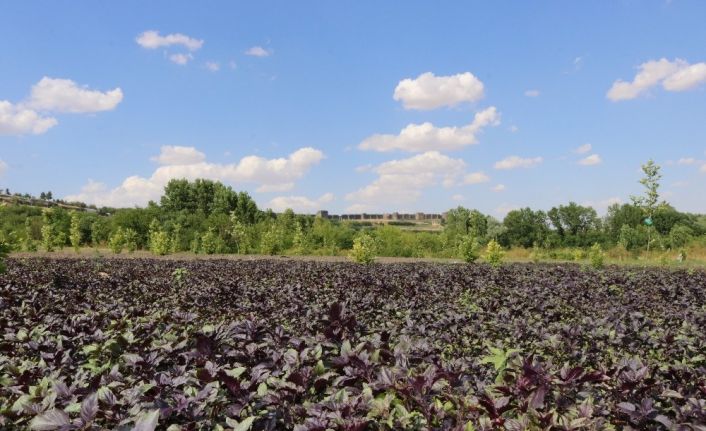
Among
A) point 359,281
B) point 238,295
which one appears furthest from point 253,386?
point 359,281

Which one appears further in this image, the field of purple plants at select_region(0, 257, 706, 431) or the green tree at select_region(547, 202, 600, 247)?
the green tree at select_region(547, 202, 600, 247)

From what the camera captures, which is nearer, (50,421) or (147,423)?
(147,423)

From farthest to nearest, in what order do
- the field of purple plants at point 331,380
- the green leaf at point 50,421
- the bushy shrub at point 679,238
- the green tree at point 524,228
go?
the green tree at point 524,228, the bushy shrub at point 679,238, the field of purple plants at point 331,380, the green leaf at point 50,421

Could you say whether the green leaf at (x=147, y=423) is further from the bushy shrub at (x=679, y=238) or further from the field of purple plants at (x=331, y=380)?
the bushy shrub at (x=679, y=238)

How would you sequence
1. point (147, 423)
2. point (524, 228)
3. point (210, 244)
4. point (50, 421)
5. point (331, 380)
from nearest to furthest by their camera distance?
point (147, 423) → point (50, 421) → point (331, 380) → point (210, 244) → point (524, 228)

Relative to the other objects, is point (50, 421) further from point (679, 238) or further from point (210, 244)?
point (679, 238)

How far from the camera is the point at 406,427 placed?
1.72m

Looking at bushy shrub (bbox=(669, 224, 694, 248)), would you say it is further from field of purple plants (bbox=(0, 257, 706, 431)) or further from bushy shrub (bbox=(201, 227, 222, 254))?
field of purple plants (bbox=(0, 257, 706, 431))

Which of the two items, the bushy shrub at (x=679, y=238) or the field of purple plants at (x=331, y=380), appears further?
the bushy shrub at (x=679, y=238)

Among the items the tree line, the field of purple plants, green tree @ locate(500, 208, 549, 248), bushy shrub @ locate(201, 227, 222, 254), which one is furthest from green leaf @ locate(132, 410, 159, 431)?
green tree @ locate(500, 208, 549, 248)

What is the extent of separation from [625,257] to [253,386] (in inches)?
1202

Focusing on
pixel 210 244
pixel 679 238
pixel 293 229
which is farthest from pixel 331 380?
pixel 679 238

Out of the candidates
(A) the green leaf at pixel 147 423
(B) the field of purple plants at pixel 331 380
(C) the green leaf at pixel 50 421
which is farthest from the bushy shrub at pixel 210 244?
(A) the green leaf at pixel 147 423

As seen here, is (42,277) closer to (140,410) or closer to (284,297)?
(284,297)
